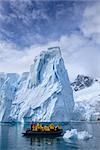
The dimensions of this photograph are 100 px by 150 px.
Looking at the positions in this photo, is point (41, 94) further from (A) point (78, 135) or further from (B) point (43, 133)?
(A) point (78, 135)

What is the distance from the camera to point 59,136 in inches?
1789

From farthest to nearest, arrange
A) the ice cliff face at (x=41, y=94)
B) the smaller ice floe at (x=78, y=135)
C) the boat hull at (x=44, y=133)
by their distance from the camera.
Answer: the ice cliff face at (x=41, y=94)
the boat hull at (x=44, y=133)
the smaller ice floe at (x=78, y=135)

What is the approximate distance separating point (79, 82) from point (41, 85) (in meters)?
122

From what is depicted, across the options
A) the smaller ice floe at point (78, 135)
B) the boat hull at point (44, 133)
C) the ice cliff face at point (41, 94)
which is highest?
the ice cliff face at point (41, 94)

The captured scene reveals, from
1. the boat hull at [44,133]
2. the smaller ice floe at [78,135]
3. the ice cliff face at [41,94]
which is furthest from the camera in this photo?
the ice cliff face at [41,94]

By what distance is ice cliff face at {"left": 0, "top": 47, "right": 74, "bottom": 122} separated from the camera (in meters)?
71.7

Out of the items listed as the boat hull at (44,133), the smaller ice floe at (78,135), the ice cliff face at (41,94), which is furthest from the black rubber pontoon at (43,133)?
the ice cliff face at (41,94)

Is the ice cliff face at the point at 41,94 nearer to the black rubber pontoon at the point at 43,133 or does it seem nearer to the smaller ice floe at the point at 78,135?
the black rubber pontoon at the point at 43,133

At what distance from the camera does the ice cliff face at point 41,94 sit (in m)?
71.7

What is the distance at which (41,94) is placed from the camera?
7506 cm

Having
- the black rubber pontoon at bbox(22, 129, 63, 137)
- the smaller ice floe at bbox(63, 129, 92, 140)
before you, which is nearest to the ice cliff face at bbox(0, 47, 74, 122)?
the black rubber pontoon at bbox(22, 129, 63, 137)

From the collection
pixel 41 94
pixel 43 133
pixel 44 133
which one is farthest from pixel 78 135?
pixel 41 94

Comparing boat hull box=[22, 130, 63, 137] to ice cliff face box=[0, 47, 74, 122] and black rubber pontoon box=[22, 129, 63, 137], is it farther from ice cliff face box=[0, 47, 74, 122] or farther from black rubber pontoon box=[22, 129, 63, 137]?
ice cliff face box=[0, 47, 74, 122]

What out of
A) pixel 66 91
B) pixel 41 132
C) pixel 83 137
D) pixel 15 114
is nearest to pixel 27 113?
pixel 15 114
